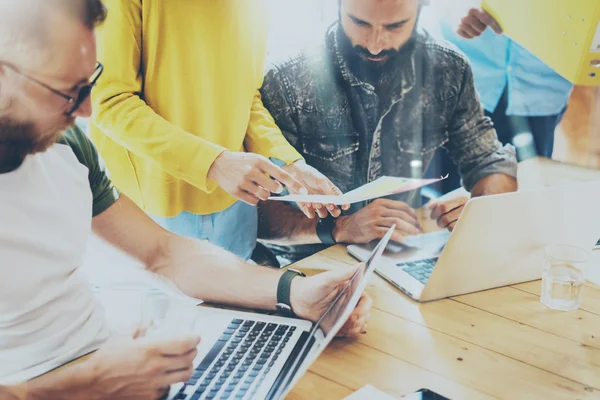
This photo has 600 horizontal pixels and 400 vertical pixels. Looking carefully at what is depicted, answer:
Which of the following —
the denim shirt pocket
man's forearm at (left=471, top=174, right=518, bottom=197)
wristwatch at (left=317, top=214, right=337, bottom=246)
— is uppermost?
the denim shirt pocket

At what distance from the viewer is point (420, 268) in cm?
149

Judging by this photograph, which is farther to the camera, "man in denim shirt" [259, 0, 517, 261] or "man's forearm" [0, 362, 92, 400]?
"man in denim shirt" [259, 0, 517, 261]

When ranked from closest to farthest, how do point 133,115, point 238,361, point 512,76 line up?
point 238,361, point 133,115, point 512,76

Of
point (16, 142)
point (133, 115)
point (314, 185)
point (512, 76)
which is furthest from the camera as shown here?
point (512, 76)

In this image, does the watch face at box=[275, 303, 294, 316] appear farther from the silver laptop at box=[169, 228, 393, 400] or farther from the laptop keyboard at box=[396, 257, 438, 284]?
the laptop keyboard at box=[396, 257, 438, 284]

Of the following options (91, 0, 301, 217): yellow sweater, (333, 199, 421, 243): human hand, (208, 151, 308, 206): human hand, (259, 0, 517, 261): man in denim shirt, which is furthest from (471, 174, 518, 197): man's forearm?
(91, 0, 301, 217): yellow sweater

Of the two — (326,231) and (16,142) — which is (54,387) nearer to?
(16,142)

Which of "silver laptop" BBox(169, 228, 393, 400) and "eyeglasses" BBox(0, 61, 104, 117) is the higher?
"eyeglasses" BBox(0, 61, 104, 117)

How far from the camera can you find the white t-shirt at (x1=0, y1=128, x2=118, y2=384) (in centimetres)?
102

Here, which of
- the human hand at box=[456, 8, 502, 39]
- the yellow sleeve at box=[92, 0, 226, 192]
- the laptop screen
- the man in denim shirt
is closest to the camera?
the laptop screen

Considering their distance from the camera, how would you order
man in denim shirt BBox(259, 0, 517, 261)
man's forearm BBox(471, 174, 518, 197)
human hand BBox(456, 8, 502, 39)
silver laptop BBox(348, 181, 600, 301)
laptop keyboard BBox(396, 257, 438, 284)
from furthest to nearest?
man's forearm BBox(471, 174, 518, 197), human hand BBox(456, 8, 502, 39), man in denim shirt BBox(259, 0, 517, 261), laptop keyboard BBox(396, 257, 438, 284), silver laptop BBox(348, 181, 600, 301)

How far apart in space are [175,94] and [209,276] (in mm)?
410

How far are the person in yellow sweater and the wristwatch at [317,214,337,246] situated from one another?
0.17m

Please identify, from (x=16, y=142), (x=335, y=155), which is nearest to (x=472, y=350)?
(x=335, y=155)
